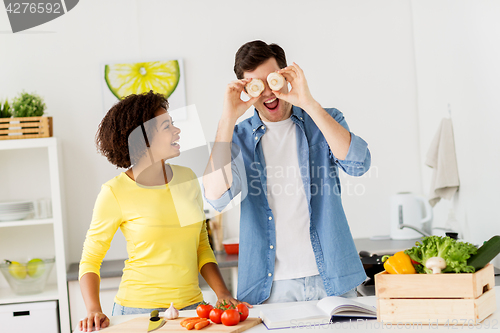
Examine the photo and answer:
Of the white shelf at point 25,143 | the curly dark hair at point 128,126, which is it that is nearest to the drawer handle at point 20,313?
the white shelf at point 25,143

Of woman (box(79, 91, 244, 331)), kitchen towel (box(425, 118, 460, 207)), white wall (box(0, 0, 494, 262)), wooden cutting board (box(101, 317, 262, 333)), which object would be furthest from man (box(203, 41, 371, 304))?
white wall (box(0, 0, 494, 262))

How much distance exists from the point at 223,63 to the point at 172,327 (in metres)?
2.08

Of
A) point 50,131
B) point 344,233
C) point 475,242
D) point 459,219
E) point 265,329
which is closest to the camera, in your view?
point 265,329

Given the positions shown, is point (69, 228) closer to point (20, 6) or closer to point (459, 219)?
point (20, 6)

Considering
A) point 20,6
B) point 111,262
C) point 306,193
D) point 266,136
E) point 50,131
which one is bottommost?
point 111,262

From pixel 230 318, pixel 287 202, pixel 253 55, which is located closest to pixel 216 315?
pixel 230 318

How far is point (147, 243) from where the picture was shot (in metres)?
1.44

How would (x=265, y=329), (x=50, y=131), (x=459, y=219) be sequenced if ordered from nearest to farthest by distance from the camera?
(x=265, y=329) < (x=459, y=219) < (x=50, y=131)

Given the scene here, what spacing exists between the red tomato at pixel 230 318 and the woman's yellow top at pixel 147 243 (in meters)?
0.31

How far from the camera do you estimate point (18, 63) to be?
9.36ft

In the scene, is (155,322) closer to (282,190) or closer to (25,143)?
(282,190)

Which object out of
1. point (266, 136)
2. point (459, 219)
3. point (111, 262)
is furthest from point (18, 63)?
point (459, 219)

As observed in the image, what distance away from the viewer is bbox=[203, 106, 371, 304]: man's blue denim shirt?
56.4 inches

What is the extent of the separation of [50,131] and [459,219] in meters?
2.32
